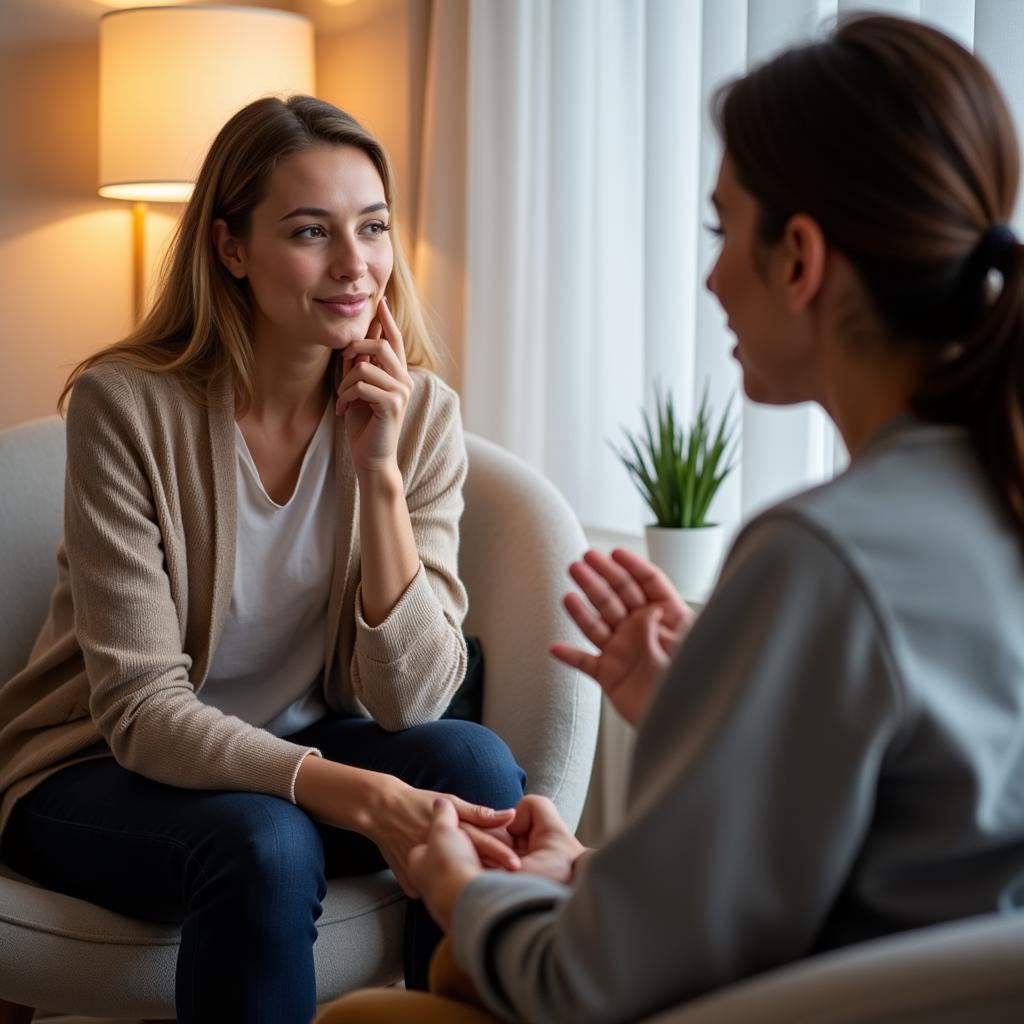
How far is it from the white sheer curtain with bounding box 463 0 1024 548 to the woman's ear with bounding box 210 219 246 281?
0.82 metres

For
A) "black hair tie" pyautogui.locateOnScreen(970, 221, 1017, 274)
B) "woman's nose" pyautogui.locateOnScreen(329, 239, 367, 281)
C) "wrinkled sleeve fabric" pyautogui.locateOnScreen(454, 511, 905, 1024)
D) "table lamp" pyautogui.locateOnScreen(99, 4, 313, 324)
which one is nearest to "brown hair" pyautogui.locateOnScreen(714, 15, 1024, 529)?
"black hair tie" pyautogui.locateOnScreen(970, 221, 1017, 274)

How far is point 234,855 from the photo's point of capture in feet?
4.78

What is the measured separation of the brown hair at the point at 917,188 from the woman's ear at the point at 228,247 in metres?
1.05

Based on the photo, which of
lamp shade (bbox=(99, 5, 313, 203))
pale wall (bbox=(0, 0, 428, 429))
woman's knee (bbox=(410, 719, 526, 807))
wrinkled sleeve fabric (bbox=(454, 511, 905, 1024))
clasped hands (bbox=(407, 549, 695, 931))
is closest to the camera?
wrinkled sleeve fabric (bbox=(454, 511, 905, 1024))

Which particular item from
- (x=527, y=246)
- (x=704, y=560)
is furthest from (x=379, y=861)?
(x=527, y=246)

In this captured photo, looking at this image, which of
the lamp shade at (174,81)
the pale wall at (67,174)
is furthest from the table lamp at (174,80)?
the pale wall at (67,174)

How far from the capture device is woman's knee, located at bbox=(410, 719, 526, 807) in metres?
1.64

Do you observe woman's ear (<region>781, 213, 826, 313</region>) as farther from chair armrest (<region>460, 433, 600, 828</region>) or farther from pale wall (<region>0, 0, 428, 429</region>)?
pale wall (<region>0, 0, 428, 429</region>)

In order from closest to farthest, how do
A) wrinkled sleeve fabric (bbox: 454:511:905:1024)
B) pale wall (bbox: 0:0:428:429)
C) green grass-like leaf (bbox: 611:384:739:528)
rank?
wrinkled sleeve fabric (bbox: 454:511:905:1024) < green grass-like leaf (bbox: 611:384:739:528) < pale wall (bbox: 0:0:428:429)

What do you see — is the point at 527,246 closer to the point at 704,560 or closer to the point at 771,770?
the point at 704,560

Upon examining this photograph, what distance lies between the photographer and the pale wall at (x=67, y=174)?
2873 millimetres

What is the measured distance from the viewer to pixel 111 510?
1.68 meters

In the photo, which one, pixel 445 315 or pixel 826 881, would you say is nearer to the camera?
pixel 826 881

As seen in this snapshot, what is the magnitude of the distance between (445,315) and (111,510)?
1375 millimetres
